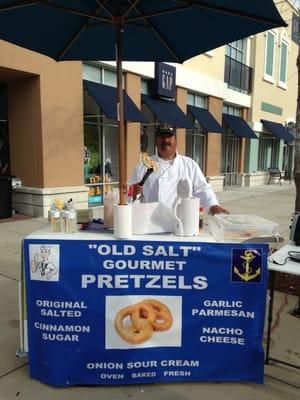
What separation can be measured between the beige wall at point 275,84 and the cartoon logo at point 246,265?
1523 centimetres

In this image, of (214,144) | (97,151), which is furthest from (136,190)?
(214,144)

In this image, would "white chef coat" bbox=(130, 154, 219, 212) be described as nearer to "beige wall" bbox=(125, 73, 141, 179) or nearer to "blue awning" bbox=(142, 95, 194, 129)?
"beige wall" bbox=(125, 73, 141, 179)

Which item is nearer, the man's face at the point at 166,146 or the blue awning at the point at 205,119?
the man's face at the point at 166,146

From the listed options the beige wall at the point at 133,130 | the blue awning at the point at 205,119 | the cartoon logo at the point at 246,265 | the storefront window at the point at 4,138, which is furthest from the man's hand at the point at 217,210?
the blue awning at the point at 205,119

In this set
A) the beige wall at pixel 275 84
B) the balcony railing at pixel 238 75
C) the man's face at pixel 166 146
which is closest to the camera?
the man's face at pixel 166 146

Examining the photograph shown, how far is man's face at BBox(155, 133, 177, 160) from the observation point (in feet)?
10.4

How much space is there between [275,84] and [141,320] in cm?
1927

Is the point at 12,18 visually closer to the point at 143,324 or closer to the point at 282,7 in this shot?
the point at 143,324

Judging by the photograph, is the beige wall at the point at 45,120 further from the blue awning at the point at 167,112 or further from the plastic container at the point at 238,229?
the plastic container at the point at 238,229

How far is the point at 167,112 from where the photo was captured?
35.6ft

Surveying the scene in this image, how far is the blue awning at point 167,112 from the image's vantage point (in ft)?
34.1

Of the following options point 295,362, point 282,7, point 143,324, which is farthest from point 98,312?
point 282,7

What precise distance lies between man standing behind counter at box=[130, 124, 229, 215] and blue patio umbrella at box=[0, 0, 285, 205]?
0.60 meters

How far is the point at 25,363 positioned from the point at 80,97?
682 cm
